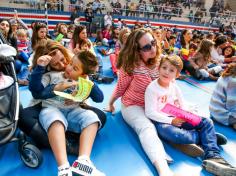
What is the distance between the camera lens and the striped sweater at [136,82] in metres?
2.37

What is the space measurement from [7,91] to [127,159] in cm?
117

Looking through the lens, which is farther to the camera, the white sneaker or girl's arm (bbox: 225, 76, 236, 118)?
girl's arm (bbox: 225, 76, 236, 118)

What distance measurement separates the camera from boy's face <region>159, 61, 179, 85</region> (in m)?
2.14

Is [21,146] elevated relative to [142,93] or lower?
lower

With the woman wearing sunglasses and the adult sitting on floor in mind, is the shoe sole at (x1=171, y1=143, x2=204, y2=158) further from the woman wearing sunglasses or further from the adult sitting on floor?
the adult sitting on floor

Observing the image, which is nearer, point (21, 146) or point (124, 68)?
point (21, 146)

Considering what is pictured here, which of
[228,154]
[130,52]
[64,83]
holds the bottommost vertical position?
Answer: [228,154]

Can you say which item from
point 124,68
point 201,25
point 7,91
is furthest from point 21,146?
point 201,25

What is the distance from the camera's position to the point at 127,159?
198 centimetres

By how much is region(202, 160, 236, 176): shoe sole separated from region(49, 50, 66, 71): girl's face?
5.05 ft

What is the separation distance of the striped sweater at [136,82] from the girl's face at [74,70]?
0.55 m

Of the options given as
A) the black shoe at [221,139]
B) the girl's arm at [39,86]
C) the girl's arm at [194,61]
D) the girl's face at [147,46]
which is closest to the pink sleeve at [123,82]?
the girl's face at [147,46]

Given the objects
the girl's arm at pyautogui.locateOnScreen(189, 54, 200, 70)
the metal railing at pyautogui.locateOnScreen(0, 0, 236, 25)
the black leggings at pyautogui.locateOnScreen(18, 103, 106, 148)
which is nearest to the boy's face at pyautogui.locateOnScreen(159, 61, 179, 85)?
the black leggings at pyautogui.locateOnScreen(18, 103, 106, 148)

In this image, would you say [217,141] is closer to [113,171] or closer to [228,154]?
[228,154]
